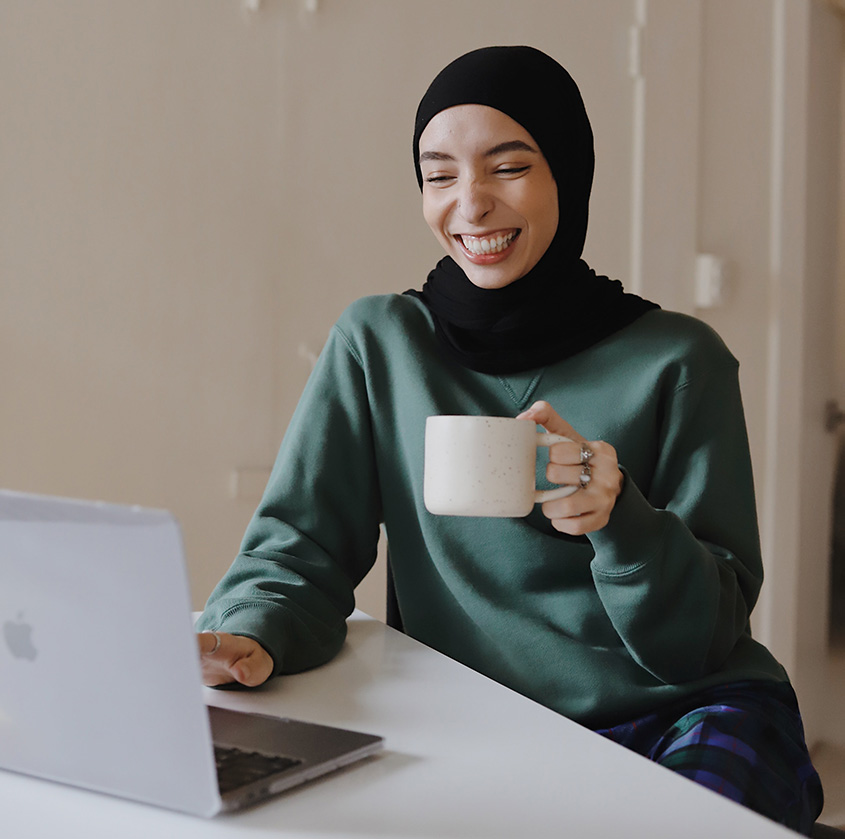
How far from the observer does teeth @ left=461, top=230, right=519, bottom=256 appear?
4.12ft

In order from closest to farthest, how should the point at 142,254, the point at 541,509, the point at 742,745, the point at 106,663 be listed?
the point at 106,663 → the point at 742,745 → the point at 541,509 → the point at 142,254

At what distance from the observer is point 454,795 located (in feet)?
2.16

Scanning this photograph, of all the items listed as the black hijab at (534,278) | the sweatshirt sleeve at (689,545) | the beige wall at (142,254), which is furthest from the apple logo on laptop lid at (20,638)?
the beige wall at (142,254)

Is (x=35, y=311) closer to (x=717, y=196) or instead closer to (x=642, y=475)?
(x=642, y=475)

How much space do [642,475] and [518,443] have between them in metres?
0.43

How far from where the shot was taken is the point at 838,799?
102 inches

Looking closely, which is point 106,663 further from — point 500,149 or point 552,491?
point 500,149

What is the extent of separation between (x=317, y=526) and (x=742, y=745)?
54 cm

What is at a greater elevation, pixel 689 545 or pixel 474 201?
pixel 474 201

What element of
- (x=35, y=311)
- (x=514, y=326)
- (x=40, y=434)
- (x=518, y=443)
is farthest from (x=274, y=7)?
(x=518, y=443)

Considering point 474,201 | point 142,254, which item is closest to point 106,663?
point 474,201

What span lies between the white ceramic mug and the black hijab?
413mm

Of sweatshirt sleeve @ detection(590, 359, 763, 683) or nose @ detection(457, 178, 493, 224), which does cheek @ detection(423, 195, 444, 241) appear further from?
sweatshirt sleeve @ detection(590, 359, 763, 683)

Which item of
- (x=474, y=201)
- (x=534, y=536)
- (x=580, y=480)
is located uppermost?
(x=474, y=201)
